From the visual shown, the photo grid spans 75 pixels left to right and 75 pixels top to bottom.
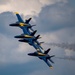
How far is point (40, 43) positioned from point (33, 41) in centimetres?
388

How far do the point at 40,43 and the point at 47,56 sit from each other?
745 centimetres

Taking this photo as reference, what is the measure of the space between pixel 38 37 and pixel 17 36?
10.5m

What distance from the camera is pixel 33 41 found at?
198 metres

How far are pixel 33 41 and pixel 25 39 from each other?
13.7 feet

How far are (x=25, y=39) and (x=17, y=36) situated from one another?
427 centimetres

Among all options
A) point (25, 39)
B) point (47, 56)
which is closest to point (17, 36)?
point (25, 39)

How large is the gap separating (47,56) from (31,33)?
1411cm

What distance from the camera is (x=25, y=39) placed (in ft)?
649

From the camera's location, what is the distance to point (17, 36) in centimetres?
19738

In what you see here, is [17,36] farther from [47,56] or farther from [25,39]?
[47,56]

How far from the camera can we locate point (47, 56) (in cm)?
19912

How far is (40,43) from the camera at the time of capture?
199750mm

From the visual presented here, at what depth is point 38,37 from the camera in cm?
19675
